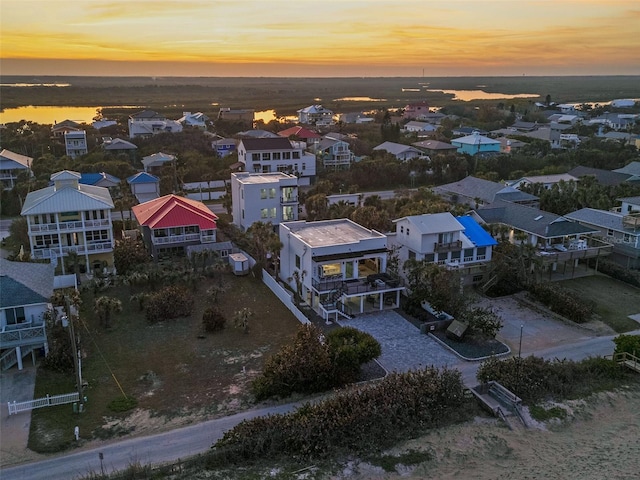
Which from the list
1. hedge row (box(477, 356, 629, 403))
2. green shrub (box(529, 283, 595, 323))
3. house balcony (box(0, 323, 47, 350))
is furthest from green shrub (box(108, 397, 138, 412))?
green shrub (box(529, 283, 595, 323))

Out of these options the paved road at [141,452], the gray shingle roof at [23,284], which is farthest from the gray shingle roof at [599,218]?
the gray shingle roof at [23,284]

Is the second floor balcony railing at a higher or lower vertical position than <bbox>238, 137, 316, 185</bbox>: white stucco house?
lower

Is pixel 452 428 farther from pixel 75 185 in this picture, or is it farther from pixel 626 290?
pixel 75 185

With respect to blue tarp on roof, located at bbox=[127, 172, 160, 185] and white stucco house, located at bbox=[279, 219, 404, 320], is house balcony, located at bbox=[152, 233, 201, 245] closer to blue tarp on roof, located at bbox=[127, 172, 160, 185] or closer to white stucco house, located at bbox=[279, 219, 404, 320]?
white stucco house, located at bbox=[279, 219, 404, 320]

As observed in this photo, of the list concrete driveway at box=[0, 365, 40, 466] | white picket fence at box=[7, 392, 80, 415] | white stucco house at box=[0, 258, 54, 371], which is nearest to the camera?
concrete driveway at box=[0, 365, 40, 466]

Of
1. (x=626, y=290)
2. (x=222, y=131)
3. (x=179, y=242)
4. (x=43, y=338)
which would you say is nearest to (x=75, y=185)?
(x=179, y=242)

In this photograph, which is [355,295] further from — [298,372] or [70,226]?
[70,226]

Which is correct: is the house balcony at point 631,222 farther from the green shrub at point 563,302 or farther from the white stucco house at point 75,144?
the white stucco house at point 75,144
